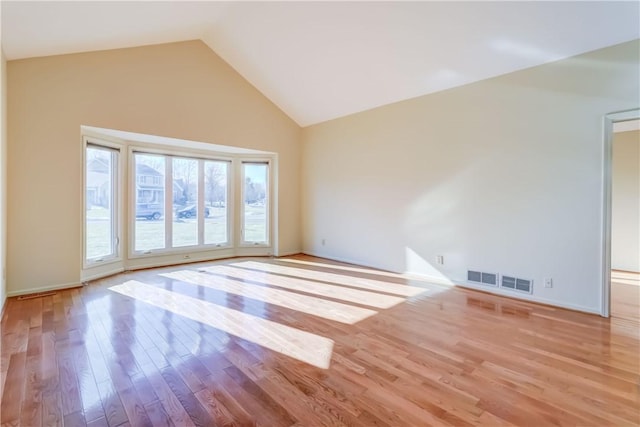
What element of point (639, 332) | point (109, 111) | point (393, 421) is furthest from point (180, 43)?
point (639, 332)

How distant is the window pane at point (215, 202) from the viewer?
19.2 ft

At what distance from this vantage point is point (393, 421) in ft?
5.25

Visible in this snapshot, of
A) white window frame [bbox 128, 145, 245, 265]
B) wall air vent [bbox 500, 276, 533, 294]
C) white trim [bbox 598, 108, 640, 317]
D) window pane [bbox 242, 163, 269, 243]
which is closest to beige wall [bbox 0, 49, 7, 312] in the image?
white window frame [bbox 128, 145, 245, 265]

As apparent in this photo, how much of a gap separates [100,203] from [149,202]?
765 millimetres

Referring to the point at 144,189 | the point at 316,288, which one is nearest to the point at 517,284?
the point at 316,288

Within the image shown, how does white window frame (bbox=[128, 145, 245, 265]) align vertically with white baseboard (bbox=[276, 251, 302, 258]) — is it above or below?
above

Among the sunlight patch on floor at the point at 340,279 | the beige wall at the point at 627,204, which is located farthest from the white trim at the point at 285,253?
the beige wall at the point at 627,204

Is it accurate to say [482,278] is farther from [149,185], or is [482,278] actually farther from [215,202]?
[149,185]

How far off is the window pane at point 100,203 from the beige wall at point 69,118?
1.32 ft

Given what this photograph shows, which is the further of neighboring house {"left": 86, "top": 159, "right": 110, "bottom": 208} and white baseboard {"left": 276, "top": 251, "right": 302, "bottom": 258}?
white baseboard {"left": 276, "top": 251, "right": 302, "bottom": 258}

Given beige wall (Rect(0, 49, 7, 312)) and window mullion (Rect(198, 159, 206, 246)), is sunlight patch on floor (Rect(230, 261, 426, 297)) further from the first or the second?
beige wall (Rect(0, 49, 7, 312))

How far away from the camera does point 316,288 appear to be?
402 centimetres

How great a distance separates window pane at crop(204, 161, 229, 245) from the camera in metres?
5.87

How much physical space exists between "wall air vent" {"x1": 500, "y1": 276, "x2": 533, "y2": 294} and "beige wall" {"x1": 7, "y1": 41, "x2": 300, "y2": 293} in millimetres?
4979
